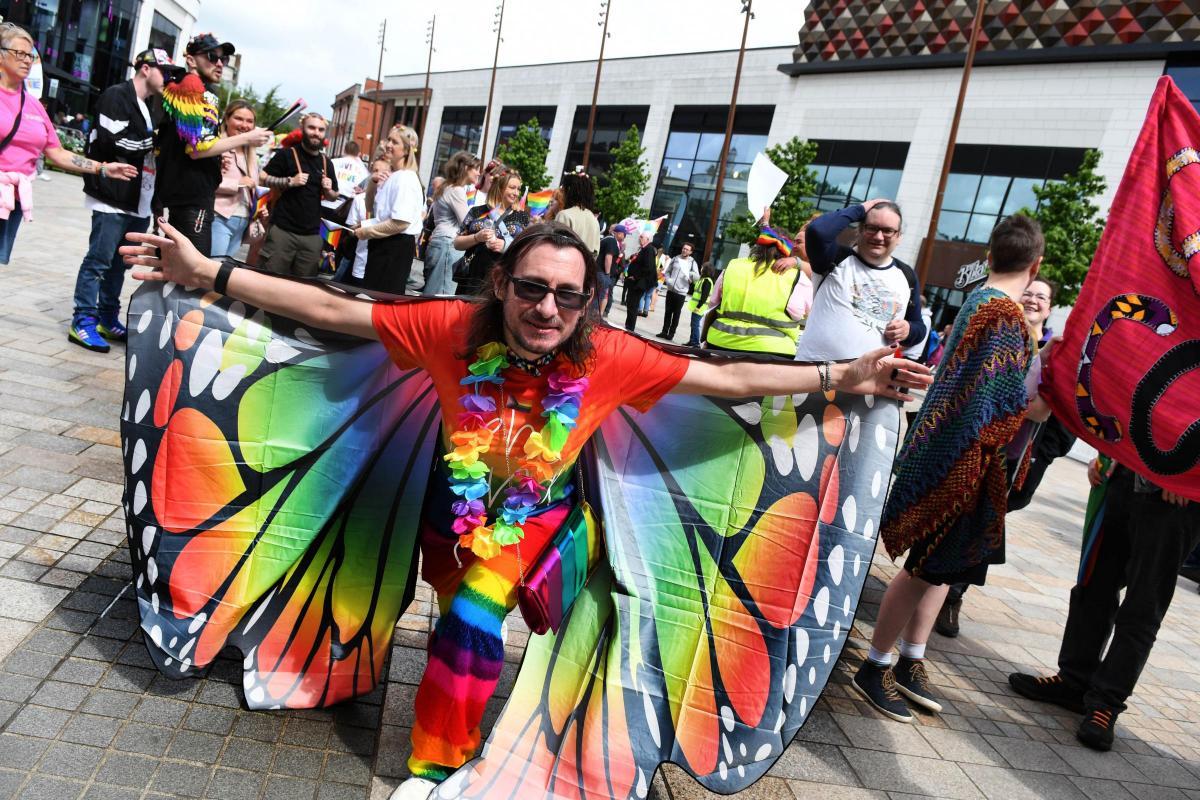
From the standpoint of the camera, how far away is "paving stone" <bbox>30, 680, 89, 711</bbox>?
7.66 feet

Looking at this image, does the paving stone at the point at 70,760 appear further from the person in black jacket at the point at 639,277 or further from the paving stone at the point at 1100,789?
the person in black jacket at the point at 639,277

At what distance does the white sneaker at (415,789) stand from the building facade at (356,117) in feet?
215

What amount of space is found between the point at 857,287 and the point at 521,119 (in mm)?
53154

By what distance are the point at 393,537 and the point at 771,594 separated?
129 centimetres

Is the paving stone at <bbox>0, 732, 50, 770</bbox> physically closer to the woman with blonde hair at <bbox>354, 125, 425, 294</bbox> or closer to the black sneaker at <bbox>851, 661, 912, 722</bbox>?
the black sneaker at <bbox>851, 661, 912, 722</bbox>

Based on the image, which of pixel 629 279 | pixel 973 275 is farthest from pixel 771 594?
pixel 629 279

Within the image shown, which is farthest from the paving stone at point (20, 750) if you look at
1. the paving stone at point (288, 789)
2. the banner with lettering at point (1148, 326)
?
the banner with lettering at point (1148, 326)

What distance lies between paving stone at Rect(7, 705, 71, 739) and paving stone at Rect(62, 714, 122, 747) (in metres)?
0.02

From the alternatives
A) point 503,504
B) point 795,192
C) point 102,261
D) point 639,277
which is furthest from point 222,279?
point 795,192

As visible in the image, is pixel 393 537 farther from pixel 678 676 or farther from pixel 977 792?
pixel 977 792

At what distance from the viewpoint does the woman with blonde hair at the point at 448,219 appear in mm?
7102

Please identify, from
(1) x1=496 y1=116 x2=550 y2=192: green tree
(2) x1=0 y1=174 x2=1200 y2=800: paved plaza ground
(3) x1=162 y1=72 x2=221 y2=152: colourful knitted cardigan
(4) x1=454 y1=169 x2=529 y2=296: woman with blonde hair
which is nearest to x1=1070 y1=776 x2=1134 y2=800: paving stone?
(2) x1=0 y1=174 x2=1200 y2=800: paved plaza ground

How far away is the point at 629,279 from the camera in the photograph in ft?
51.9

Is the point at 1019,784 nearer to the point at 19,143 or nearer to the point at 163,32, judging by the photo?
the point at 19,143
